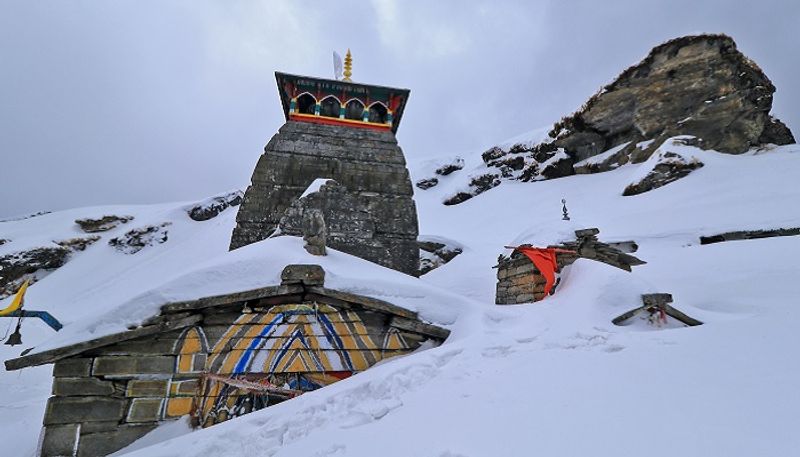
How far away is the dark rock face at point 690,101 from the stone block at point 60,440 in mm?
29755

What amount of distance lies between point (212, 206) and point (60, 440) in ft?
108

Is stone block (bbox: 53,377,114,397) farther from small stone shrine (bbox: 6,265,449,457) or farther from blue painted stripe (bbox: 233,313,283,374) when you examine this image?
blue painted stripe (bbox: 233,313,283,374)

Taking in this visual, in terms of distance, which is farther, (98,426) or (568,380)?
(98,426)

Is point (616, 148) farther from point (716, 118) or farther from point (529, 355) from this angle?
point (529, 355)

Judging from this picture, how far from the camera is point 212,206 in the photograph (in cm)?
3350

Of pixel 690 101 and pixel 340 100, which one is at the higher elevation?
pixel 690 101

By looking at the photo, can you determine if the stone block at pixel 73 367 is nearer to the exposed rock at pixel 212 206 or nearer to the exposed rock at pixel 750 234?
the exposed rock at pixel 750 234

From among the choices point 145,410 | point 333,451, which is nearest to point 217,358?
point 145,410

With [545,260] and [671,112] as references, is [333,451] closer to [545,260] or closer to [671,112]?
[545,260]

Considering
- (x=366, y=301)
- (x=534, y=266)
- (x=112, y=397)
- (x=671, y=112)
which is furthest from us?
(x=671, y=112)

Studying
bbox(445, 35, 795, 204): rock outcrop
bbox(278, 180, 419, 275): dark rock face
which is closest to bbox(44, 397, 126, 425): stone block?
bbox(278, 180, 419, 275): dark rock face

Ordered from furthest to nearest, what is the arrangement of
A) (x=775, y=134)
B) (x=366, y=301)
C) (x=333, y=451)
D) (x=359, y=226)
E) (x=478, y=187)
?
1. (x=478, y=187)
2. (x=775, y=134)
3. (x=359, y=226)
4. (x=366, y=301)
5. (x=333, y=451)

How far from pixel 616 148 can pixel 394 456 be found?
32.2 meters

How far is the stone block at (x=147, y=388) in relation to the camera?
4.03m
